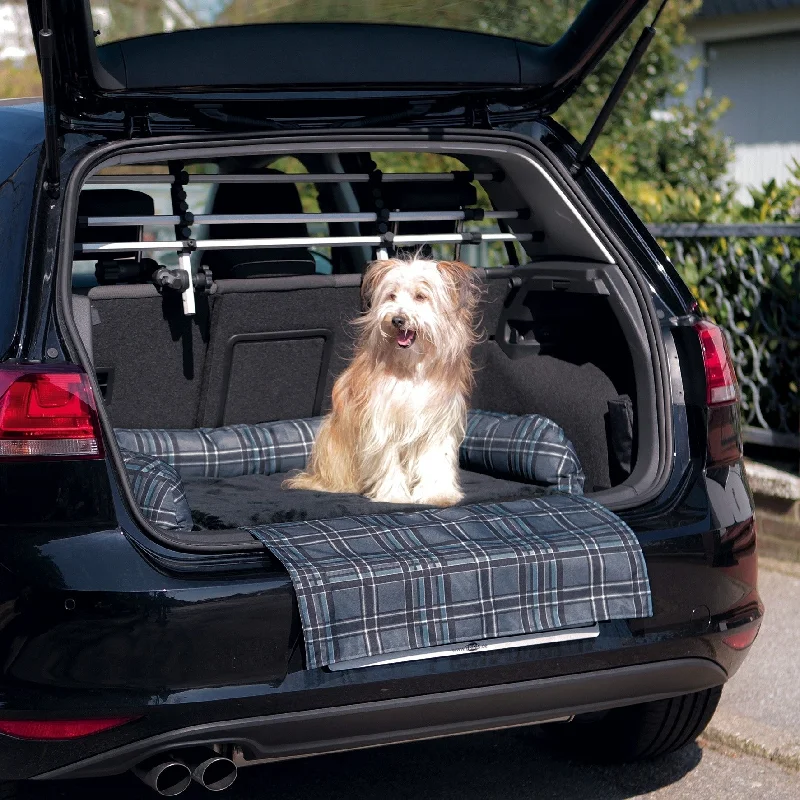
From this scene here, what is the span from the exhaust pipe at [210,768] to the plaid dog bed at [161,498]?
0.67 meters

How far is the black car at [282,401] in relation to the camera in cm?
282

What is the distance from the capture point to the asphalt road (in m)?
3.81

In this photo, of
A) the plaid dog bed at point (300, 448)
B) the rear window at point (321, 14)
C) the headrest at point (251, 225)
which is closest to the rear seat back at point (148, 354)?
the plaid dog bed at point (300, 448)

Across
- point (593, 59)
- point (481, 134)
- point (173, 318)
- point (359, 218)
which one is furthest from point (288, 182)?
A: point (593, 59)

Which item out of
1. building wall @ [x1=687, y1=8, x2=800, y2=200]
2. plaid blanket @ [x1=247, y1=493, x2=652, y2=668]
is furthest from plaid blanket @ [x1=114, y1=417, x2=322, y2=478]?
building wall @ [x1=687, y1=8, x2=800, y2=200]

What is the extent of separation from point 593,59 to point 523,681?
6.10 feet

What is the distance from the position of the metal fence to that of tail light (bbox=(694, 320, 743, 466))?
271cm

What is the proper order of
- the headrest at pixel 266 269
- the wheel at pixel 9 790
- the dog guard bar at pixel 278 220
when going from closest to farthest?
the wheel at pixel 9 790 → the dog guard bar at pixel 278 220 → the headrest at pixel 266 269

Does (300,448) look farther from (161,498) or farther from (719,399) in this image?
(719,399)

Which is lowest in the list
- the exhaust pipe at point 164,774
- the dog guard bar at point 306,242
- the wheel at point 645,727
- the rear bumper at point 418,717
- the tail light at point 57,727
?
the wheel at point 645,727

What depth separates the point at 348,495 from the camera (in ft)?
13.5

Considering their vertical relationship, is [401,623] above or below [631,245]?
below

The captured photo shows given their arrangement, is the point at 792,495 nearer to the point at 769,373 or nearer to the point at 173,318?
the point at 769,373

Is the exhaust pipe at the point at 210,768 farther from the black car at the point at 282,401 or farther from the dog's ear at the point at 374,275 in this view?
the dog's ear at the point at 374,275
